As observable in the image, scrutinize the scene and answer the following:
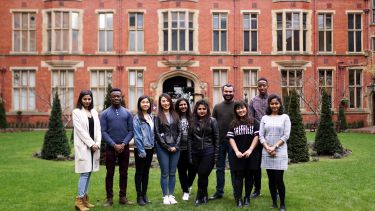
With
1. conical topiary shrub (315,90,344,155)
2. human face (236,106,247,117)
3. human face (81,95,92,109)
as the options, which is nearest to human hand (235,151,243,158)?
human face (236,106,247,117)

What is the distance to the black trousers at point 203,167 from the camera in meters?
7.26

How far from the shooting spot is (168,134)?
7328 millimetres

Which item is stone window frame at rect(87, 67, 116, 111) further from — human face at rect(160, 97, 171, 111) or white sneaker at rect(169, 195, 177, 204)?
white sneaker at rect(169, 195, 177, 204)

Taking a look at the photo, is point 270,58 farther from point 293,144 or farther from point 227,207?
point 227,207

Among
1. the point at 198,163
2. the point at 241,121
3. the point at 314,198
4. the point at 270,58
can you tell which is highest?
the point at 270,58

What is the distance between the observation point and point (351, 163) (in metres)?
11.9

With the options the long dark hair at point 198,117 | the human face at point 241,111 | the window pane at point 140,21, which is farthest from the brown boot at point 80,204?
the window pane at point 140,21

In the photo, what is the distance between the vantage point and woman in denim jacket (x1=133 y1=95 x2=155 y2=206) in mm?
7244

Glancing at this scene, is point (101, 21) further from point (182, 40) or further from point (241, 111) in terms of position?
point (241, 111)

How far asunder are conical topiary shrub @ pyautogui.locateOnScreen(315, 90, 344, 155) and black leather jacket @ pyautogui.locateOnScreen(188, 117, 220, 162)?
729cm

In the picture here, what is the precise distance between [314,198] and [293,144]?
4645mm

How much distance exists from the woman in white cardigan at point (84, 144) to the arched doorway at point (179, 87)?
58.4 ft

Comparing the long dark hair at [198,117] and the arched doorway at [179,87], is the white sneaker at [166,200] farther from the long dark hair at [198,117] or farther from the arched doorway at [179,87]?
the arched doorway at [179,87]

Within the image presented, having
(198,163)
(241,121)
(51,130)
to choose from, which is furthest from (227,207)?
(51,130)
